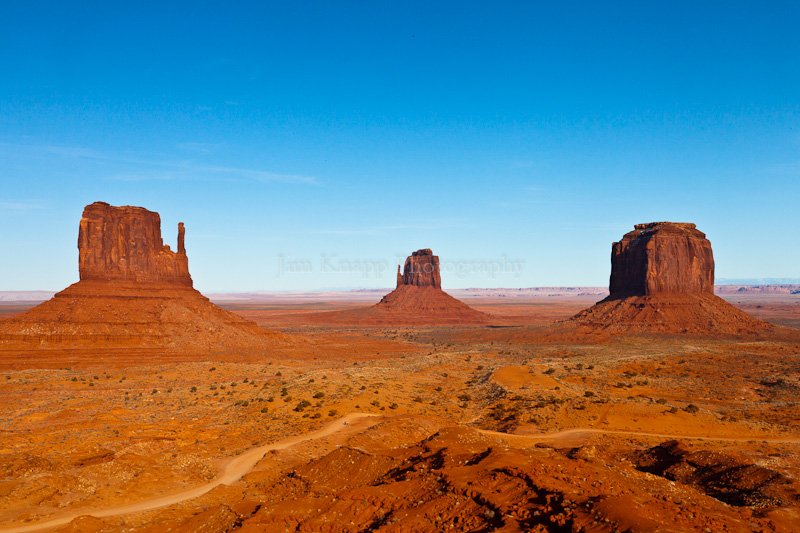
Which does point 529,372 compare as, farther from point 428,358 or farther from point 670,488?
point 670,488

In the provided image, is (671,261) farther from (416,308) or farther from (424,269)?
(424,269)

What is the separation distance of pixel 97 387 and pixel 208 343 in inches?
974

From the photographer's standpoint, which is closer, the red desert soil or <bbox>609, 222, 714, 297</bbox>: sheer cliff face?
the red desert soil

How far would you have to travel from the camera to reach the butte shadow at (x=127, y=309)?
2240 inches

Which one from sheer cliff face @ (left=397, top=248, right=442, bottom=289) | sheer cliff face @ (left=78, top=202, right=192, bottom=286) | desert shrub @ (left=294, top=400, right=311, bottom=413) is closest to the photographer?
desert shrub @ (left=294, top=400, right=311, bottom=413)

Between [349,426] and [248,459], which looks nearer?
[248,459]

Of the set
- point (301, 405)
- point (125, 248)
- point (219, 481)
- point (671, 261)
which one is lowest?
point (219, 481)

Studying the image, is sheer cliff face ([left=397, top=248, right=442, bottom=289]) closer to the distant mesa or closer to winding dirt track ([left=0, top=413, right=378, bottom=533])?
the distant mesa

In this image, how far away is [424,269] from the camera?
502ft

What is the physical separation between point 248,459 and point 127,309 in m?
50.6

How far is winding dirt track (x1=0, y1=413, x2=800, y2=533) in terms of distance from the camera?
15404 mm

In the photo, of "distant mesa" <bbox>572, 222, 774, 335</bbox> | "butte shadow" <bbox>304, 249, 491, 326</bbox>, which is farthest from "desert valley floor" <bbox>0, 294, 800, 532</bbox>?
"butte shadow" <bbox>304, 249, 491, 326</bbox>

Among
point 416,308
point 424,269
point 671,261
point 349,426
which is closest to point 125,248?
point 349,426

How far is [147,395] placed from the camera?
3538 centimetres
